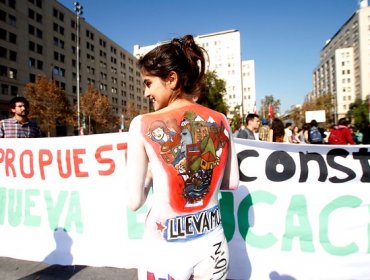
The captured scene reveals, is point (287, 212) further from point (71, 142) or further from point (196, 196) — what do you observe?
point (71, 142)

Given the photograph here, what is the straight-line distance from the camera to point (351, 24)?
282 feet

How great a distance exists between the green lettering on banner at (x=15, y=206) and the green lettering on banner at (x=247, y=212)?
274 cm

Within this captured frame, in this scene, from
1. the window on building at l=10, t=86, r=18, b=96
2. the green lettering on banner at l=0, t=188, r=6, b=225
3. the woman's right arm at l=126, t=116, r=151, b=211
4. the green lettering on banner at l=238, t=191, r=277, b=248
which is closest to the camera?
the woman's right arm at l=126, t=116, r=151, b=211

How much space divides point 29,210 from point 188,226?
3113 millimetres

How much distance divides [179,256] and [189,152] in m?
0.41

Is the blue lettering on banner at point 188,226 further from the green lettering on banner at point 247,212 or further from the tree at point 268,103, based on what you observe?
the tree at point 268,103

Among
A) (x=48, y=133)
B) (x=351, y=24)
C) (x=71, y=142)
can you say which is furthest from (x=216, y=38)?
(x=71, y=142)

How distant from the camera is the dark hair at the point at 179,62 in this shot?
1157mm

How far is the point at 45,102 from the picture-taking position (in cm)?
4062

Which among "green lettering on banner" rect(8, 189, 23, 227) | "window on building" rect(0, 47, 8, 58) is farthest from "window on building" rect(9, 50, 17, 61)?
"green lettering on banner" rect(8, 189, 23, 227)

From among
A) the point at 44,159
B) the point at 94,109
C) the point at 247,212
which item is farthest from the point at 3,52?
the point at 247,212

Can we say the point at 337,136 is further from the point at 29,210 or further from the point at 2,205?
the point at 2,205

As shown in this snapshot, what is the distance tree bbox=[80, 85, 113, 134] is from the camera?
50.3 meters

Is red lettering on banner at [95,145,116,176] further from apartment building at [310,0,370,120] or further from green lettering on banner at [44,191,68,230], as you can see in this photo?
apartment building at [310,0,370,120]
